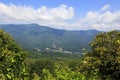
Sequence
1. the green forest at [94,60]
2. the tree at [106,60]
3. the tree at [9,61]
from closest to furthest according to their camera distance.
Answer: the tree at [9,61]
the green forest at [94,60]
the tree at [106,60]

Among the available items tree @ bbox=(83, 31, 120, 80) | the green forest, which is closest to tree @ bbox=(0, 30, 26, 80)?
the green forest

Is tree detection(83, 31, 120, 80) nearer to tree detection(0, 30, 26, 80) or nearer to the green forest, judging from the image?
the green forest

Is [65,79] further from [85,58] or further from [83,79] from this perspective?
[85,58]

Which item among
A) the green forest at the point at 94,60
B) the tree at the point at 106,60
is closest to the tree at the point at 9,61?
the green forest at the point at 94,60

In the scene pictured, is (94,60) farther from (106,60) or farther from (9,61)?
(9,61)

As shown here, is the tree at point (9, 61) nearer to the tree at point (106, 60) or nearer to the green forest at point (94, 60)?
the green forest at point (94, 60)

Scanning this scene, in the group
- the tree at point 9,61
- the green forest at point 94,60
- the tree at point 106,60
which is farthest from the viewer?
the tree at point 106,60

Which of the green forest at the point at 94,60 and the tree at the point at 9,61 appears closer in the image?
the tree at the point at 9,61
